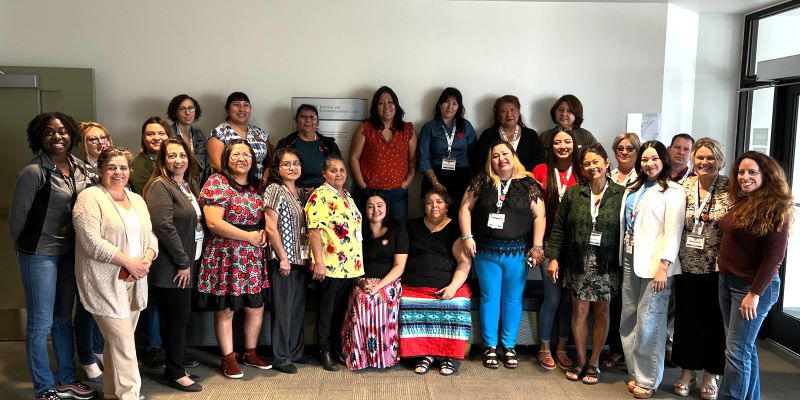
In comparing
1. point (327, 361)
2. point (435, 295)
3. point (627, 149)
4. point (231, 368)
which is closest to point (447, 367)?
point (435, 295)

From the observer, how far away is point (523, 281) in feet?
12.6

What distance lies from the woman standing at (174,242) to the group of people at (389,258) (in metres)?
0.01

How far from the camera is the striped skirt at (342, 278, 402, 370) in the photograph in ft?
12.2

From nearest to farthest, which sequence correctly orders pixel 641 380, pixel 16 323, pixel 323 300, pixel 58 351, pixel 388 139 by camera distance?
1. pixel 58 351
2. pixel 641 380
3. pixel 323 300
4. pixel 16 323
5. pixel 388 139

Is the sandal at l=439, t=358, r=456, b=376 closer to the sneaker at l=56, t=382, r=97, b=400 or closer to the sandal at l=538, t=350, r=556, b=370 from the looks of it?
the sandal at l=538, t=350, r=556, b=370

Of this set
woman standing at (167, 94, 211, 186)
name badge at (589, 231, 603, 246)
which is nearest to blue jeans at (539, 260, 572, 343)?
name badge at (589, 231, 603, 246)

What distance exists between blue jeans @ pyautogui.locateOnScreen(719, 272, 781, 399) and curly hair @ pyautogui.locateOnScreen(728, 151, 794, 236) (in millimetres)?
302

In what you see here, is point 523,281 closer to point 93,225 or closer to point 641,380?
point 641,380

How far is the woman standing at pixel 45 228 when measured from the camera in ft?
9.75

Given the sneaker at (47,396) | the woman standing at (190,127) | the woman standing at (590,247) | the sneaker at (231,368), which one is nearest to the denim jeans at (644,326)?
the woman standing at (590,247)

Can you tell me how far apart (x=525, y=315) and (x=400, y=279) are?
93 cm

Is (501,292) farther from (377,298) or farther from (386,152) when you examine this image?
(386,152)

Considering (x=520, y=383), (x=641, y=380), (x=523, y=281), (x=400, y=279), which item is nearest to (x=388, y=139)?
(x=400, y=279)

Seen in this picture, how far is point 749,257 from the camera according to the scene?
2926 mm
